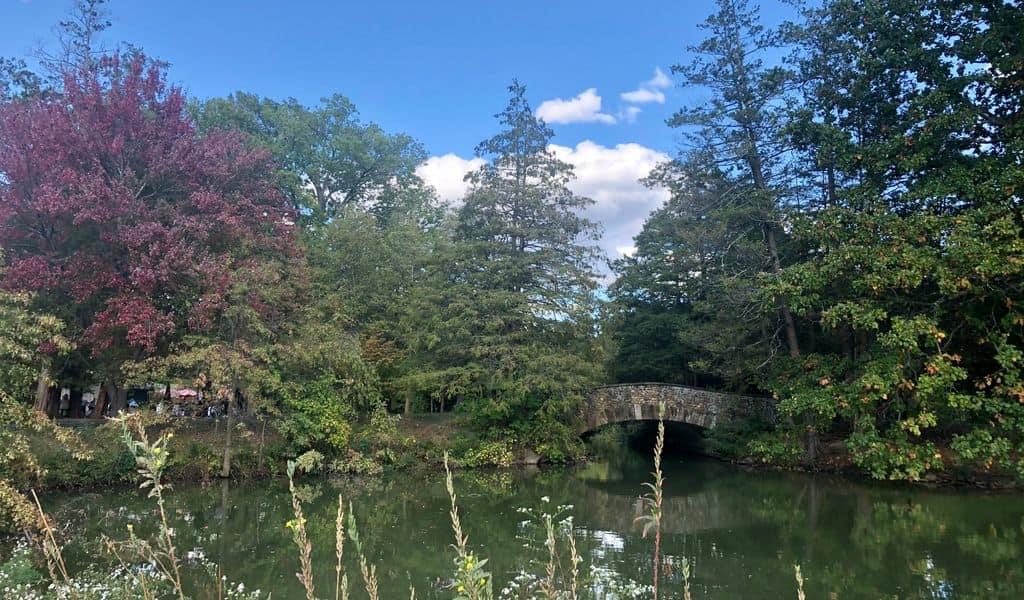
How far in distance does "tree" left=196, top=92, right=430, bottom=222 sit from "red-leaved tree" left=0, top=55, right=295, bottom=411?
924 cm

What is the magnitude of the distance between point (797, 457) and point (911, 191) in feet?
31.3

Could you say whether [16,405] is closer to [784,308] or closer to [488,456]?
[488,456]

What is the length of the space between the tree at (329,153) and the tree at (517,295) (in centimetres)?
891

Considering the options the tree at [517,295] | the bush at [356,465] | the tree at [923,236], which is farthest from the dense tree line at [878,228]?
the bush at [356,465]

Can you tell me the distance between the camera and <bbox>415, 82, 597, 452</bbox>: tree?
18438mm

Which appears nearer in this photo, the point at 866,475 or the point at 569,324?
the point at 866,475

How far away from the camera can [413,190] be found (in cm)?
3088

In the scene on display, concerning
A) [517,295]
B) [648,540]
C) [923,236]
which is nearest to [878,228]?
[923,236]

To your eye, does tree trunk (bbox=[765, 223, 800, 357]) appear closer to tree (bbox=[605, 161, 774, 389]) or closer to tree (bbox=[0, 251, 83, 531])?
tree (bbox=[605, 161, 774, 389])

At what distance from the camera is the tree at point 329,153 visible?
2572 cm

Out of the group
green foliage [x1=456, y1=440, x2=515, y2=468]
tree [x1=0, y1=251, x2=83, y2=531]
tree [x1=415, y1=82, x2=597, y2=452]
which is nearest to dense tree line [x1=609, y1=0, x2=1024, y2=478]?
tree [x1=415, y1=82, x2=597, y2=452]

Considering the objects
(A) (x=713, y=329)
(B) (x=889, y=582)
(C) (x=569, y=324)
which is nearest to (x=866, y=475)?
(A) (x=713, y=329)

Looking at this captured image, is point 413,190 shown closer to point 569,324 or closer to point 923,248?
point 569,324

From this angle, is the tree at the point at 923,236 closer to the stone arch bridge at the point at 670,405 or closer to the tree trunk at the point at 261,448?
the stone arch bridge at the point at 670,405
